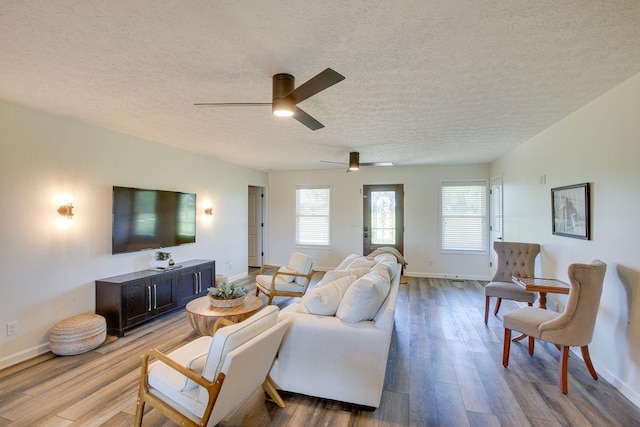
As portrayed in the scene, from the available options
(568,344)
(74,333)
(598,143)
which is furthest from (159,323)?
(598,143)

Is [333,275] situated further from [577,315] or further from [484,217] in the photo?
[484,217]

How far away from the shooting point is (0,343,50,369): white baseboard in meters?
2.79

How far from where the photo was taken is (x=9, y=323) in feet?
9.31

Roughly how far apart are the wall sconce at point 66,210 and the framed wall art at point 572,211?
5.43 m

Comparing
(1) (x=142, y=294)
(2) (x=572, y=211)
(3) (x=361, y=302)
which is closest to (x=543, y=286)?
(2) (x=572, y=211)

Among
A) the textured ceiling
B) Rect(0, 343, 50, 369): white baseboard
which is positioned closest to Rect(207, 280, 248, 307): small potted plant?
Rect(0, 343, 50, 369): white baseboard

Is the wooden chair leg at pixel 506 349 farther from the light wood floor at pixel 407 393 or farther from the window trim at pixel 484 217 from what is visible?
the window trim at pixel 484 217

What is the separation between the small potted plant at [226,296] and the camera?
3.22m

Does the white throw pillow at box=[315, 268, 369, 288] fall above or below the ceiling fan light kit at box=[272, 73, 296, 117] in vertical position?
below

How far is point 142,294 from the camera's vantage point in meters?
3.70

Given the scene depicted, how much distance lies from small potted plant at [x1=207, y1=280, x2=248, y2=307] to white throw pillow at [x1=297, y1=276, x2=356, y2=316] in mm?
1052

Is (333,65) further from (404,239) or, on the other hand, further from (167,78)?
(404,239)

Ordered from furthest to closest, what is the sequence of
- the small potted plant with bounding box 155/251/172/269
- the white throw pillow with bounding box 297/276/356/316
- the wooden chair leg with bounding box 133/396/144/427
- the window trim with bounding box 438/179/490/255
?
1. the window trim with bounding box 438/179/490/255
2. the small potted plant with bounding box 155/251/172/269
3. the white throw pillow with bounding box 297/276/356/316
4. the wooden chair leg with bounding box 133/396/144/427

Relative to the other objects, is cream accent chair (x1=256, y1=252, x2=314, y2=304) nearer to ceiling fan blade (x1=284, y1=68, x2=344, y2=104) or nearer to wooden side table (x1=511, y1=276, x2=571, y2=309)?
wooden side table (x1=511, y1=276, x2=571, y2=309)
